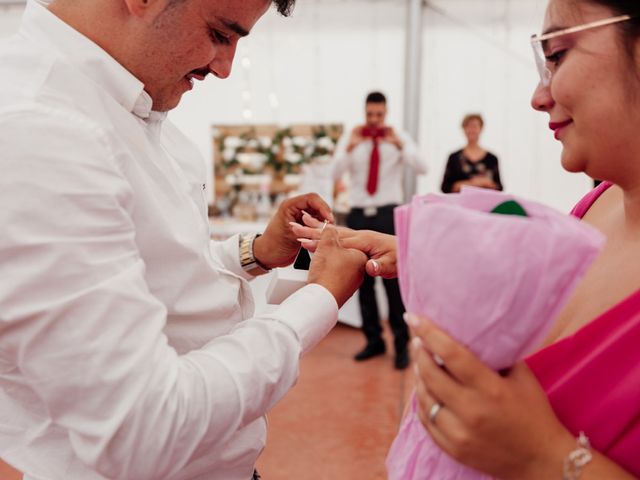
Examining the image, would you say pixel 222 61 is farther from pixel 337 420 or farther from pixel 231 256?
pixel 337 420

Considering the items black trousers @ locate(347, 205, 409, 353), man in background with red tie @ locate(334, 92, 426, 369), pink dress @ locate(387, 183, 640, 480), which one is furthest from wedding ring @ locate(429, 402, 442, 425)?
man in background with red tie @ locate(334, 92, 426, 369)

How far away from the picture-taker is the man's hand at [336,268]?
105 cm

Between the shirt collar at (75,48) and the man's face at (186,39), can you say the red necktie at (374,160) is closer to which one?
the man's face at (186,39)

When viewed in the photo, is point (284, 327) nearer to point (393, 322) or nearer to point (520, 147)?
point (393, 322)

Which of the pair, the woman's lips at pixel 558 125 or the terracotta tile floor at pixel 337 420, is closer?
the woman's lips at pixel 558 125

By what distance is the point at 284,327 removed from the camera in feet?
3.08

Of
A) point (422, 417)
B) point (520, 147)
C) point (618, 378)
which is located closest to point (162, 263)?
point (422, 417)

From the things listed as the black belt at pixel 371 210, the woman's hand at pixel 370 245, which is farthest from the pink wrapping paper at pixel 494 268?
the black belt at pixel 371 210

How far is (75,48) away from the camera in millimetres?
915

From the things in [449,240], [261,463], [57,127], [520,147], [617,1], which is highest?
[617,1]

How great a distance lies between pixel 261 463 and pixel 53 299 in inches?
95.1

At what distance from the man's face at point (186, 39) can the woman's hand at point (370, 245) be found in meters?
0.41

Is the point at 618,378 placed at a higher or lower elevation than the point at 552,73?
lower

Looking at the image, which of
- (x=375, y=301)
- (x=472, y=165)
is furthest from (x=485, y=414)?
(x=472, y=165)
